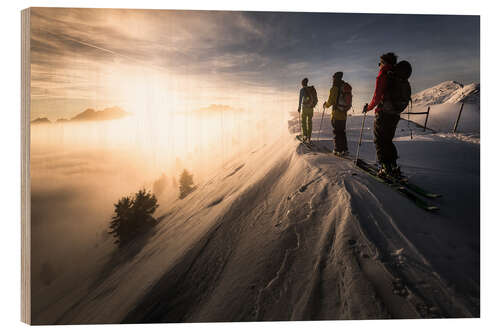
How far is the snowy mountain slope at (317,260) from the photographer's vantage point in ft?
8.18

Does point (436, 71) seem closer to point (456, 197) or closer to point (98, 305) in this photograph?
point (456, 197)

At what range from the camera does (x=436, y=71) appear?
151 inches

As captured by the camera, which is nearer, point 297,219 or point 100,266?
point 297,219

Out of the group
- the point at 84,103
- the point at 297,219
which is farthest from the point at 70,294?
the point at 297,219

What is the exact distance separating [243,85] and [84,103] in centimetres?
355

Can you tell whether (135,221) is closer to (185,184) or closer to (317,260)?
(185,184)

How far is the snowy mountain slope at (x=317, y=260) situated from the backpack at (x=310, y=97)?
2.64 meters

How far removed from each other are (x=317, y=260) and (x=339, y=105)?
3.97m

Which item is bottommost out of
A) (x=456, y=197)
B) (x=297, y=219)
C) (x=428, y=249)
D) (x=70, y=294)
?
(x=70, y=294)

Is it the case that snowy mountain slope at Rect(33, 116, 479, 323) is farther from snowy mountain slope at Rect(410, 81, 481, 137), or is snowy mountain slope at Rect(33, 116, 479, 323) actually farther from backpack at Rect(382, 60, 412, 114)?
backpack at Rect(382, 60, 412, 114)

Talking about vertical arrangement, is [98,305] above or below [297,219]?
below

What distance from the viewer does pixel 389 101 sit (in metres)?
3.55

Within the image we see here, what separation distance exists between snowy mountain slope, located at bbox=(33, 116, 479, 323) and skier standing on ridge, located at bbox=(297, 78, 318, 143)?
248cm

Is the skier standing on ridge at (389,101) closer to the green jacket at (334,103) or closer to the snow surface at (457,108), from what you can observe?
the snow surface at (457,108)
